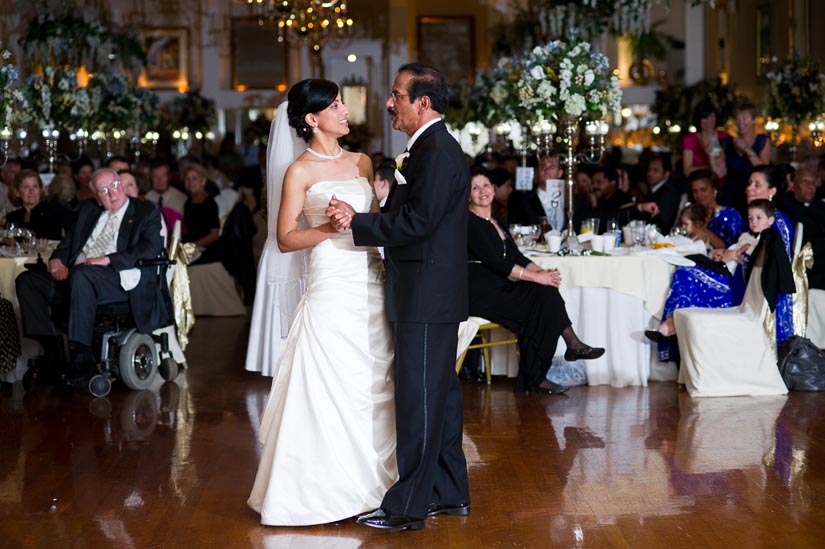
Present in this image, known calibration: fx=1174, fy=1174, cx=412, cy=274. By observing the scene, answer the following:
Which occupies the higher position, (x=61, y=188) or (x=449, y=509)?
(x=61, y=188)

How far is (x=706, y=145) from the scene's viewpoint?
10.1 m

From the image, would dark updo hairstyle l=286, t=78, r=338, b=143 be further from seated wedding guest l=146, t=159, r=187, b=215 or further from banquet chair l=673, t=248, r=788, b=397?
seated wedding guest l=146, t=159, r=187, b=215

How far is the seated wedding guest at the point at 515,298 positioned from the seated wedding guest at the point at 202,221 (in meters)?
4.63

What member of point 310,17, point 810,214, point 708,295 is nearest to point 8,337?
point 708,295

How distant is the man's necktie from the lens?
7410 millimetres

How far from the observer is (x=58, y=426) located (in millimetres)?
6320

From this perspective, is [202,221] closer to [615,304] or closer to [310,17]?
[615,304]

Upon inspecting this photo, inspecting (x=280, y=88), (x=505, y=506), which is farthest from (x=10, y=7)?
(x=505, y=506)

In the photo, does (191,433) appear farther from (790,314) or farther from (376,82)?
(376,82)

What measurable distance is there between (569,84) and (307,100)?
368cm

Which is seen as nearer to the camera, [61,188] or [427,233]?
[427,233]

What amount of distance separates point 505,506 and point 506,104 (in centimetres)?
635

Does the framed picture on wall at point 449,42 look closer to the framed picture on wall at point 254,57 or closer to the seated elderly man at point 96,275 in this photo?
the framed picture on wall at point 254,57

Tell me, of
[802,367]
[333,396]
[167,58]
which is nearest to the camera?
[333,396]
